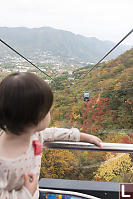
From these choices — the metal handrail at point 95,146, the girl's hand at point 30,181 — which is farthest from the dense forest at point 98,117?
the girl's hand at point 30,181

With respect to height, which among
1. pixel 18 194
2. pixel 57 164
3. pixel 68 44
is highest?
pixel 68 44

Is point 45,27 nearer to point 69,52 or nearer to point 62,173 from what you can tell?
point 69,52

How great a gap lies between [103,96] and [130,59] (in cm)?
185

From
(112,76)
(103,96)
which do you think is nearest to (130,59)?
(112,76)

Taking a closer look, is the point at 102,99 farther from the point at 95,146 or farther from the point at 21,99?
the point at 21,99

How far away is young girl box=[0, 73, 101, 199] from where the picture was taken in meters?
0.40

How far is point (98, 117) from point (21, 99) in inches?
127

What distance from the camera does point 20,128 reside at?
0.44 metres

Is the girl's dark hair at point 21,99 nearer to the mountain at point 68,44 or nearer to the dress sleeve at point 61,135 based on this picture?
the dress sleeve at point 61,135

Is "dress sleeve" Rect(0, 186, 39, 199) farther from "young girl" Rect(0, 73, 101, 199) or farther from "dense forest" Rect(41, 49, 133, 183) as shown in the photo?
"dense forest" Rect(41, 49, 133, 183)

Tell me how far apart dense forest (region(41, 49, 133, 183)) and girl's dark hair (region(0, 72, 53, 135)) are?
1.36ft

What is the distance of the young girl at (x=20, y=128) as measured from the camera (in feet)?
1.32

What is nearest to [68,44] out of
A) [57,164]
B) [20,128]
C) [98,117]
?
[98,117]

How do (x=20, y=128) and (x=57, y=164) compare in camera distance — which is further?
(x=57, y=164)
